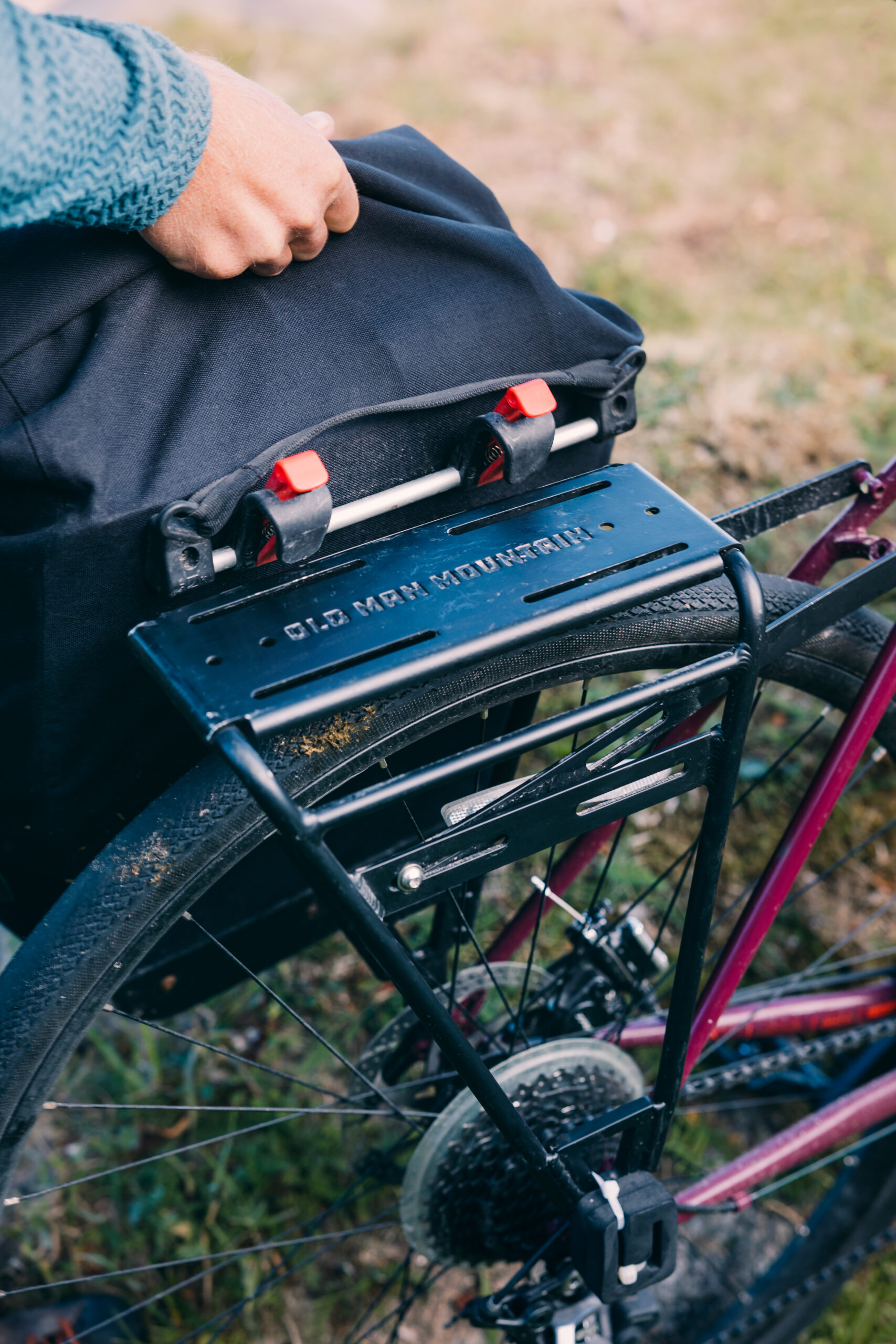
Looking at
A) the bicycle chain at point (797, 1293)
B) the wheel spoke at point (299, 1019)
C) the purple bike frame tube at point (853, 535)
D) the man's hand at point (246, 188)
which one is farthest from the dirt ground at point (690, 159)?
the man's hand at point (246, 188)

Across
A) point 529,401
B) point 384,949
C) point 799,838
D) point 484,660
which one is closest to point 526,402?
point 529,401

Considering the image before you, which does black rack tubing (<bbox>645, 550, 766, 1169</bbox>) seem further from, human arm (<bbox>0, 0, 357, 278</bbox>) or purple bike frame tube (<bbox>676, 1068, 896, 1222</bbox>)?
human arm (<bbox>0, 0, 357, 278</bbox>)

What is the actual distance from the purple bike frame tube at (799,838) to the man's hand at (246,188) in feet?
2.61

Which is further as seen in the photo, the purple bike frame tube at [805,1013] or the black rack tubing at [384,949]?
the purple bike frame tube at [805,1013]

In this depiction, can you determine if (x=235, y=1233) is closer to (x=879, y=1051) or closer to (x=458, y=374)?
(x=879, y=1051)

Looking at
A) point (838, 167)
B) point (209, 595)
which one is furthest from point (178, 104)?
point (838, 167)

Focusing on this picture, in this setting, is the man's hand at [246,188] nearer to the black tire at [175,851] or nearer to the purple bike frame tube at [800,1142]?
the black tire at [175,851]

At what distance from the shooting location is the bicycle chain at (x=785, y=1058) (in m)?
1.47

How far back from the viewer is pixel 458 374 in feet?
3.38

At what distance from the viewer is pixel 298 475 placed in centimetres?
87

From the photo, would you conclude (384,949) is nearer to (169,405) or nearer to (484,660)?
(484,660)

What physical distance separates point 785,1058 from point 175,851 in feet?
3.41

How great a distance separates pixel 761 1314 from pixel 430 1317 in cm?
51

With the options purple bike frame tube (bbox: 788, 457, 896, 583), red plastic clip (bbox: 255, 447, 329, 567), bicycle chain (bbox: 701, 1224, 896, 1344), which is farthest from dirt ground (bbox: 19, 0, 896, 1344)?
red plastic clip (bbox: 255, 447, 329, 567)
